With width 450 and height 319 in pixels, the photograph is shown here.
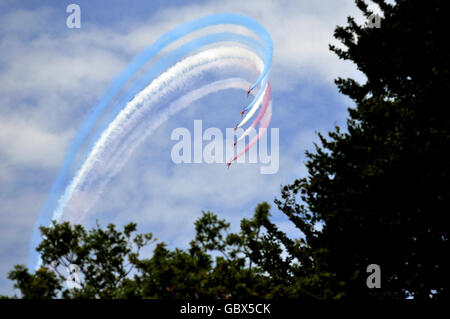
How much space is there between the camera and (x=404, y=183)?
65.4ft

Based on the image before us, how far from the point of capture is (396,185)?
19984 mm

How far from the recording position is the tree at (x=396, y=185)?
1945cm

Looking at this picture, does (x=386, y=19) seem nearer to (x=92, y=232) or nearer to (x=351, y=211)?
(x=351, y=211)

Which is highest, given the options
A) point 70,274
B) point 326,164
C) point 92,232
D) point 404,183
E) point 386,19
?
point 386,19

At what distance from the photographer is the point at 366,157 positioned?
20.8 meters

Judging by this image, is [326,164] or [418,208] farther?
[326,164]

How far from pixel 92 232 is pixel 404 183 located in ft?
48.0

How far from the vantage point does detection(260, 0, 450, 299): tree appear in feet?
63.8
